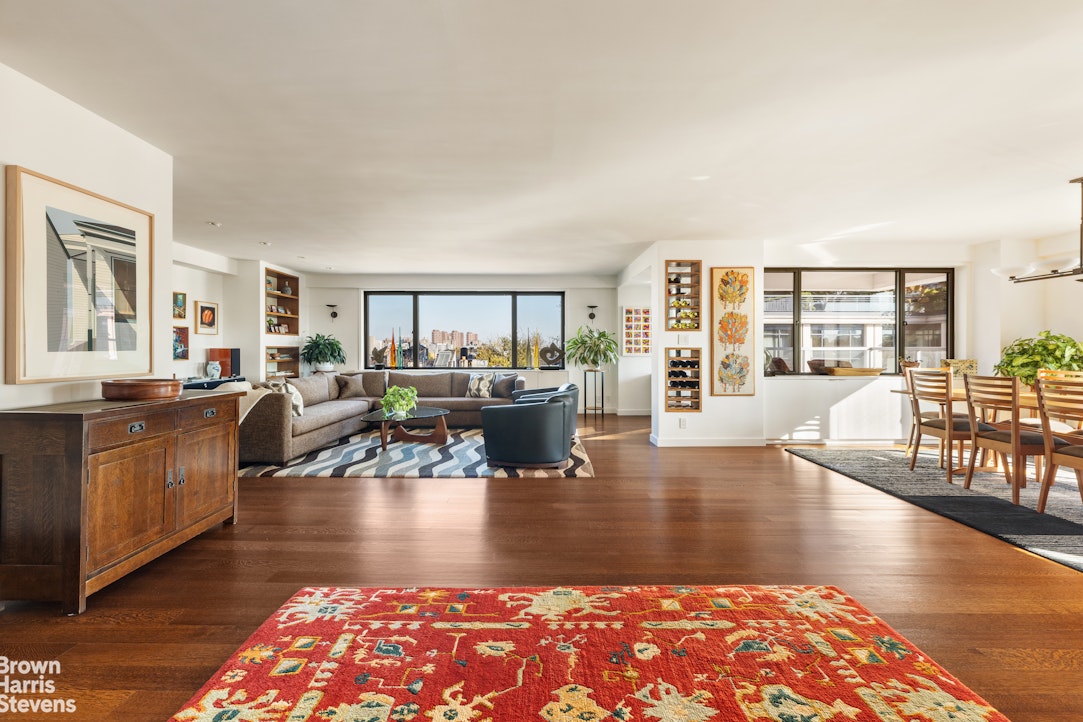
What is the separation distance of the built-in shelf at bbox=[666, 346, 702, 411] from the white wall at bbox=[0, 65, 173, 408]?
5.18 metres

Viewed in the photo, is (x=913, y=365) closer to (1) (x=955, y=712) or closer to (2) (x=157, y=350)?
(1) (x=955, y=712)

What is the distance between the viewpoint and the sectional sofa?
555cm

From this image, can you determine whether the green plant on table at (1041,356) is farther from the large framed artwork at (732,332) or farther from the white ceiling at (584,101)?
the large framed artwork at (732,332)

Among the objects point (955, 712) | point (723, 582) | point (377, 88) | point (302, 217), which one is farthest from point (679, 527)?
point (302, 217)

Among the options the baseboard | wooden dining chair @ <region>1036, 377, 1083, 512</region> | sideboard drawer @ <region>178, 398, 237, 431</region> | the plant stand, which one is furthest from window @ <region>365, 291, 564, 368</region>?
wooden dining chair @ <region>1036, 377, 1083, 512</region>

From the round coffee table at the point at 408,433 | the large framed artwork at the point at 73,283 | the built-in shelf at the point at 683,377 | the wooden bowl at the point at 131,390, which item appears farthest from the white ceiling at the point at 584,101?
the round coffee table at the point at 408,433

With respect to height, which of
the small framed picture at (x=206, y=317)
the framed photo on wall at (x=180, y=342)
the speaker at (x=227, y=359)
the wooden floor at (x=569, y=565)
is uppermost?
the small framed picture at (x=206, y=317)

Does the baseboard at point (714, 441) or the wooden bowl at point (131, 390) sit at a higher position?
the wooden bowl at point (131, 390)

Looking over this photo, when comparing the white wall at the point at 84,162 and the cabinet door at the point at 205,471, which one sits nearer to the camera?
the white wall at the point at 84,162

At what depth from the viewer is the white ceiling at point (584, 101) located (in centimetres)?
221

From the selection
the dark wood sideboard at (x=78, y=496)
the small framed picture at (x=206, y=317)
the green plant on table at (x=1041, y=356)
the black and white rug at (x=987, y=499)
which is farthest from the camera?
the small framed picture at (x=206, y=317)

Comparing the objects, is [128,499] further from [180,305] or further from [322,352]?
[322,352]

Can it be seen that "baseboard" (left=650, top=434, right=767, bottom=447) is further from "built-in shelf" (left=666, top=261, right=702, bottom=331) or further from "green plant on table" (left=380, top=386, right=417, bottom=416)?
"green plant on table" (left=380, top=386, right=417, bottom=416)

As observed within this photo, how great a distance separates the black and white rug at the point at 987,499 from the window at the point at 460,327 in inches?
204
